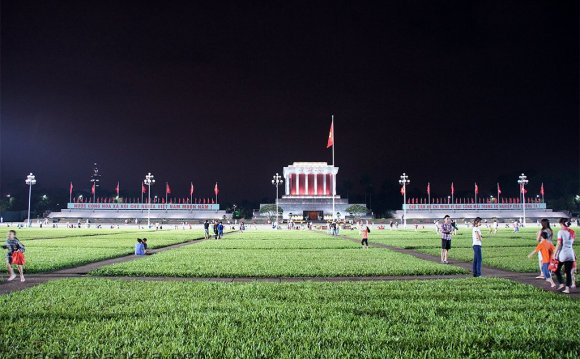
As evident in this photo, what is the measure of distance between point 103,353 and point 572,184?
6319 inches

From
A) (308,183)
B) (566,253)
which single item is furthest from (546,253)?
(308,183)

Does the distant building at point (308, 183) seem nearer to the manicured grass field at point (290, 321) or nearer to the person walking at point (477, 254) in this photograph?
the person walking at point (477, 254)

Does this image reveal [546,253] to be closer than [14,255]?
Yes

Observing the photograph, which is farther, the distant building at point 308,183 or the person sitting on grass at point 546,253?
the distant building at point 308,183

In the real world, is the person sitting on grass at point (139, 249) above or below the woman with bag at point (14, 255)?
below

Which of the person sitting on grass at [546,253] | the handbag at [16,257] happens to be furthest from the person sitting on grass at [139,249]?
the person sitting on grass at [546,253]

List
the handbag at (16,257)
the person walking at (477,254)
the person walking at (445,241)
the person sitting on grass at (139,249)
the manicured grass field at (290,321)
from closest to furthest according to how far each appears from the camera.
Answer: the manicured grass field at (290,321) → the handbag at (16,257) → the person walking at (477,254) → the person walking at (445,241) → the person sitting on grass at (139,249)

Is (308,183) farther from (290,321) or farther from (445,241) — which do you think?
(290,321)

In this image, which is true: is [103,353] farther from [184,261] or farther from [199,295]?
[184,261]

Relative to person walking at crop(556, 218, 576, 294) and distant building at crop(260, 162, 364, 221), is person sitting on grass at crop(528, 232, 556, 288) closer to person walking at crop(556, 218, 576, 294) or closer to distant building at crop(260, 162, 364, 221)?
person walking at crop(556, 218, 576, 294)

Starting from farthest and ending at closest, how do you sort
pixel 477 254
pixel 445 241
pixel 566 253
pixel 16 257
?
pixel 445 241 → pixel 477 254 → pixel 16 257 → pixel 566 253

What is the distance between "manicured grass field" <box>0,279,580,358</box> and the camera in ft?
22.8

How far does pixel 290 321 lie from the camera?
8680 millimetres

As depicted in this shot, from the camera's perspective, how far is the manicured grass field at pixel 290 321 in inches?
274
